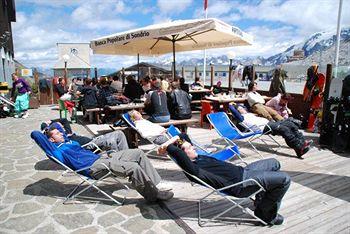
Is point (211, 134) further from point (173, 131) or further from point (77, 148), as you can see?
point (77, 148)

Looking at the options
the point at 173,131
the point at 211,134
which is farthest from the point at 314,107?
the point at 173,131

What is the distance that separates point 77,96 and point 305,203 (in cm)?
822

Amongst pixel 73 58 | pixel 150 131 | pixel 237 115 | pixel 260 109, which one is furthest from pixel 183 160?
pixel 73 58

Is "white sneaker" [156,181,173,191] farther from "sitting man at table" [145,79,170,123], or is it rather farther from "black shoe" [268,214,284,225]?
"sitting man at table" [145,79,170,123]

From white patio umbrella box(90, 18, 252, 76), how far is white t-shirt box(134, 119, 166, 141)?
6.47 feet

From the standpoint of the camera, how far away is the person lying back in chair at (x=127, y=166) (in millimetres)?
3539

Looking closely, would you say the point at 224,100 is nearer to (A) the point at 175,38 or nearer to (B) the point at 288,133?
(A) the point at 175,38

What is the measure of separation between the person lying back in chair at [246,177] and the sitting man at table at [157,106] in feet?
8.98

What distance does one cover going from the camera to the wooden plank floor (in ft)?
10.3

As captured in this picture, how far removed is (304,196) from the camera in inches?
151

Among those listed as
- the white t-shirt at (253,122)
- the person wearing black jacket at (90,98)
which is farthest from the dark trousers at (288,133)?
the person wearing black jacket at (90,98)

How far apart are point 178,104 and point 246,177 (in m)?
3.57

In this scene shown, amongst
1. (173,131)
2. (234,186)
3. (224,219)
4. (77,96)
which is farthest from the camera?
(77,96)

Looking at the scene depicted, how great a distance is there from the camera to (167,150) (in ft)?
10.5
